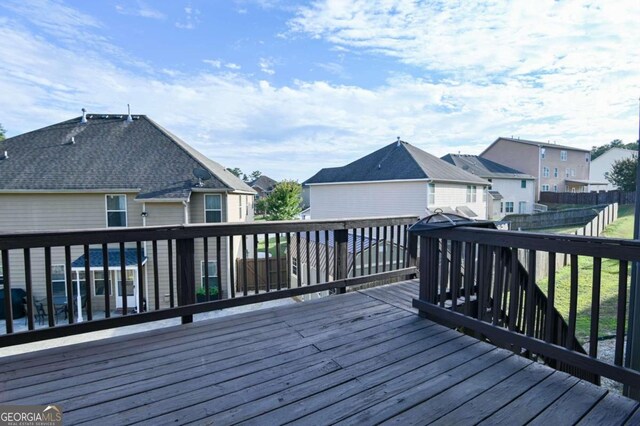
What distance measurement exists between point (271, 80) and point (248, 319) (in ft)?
36.6

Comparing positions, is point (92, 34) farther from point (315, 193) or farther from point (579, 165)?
point (579, 165)

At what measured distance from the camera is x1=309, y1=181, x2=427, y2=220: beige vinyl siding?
16.8 m

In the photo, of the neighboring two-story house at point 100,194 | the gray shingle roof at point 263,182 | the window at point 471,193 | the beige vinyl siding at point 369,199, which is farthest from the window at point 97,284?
the gray shingle roof at point 263,182

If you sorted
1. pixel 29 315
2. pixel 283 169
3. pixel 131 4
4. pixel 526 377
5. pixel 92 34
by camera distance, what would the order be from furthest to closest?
pixel 283 169
pixel 92 34
pixel 131 4
pixel 29 315
pixel 526 377

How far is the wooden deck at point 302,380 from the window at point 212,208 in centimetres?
929

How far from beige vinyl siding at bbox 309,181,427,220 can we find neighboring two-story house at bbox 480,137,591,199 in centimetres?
1938

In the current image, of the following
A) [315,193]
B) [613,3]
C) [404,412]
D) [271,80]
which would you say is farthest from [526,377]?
[315,193]

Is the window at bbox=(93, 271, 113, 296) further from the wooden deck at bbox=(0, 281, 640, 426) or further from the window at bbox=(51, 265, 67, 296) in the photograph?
the wooden deck at bbox=(0, 281, 640, 426)

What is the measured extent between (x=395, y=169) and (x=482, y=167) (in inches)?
541

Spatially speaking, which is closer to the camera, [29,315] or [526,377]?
[526,377]

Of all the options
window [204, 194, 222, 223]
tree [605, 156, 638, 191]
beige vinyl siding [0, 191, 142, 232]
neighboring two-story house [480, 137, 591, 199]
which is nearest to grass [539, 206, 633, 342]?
window [204, 194, 222, 223]

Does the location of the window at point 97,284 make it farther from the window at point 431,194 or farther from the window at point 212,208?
the window at point 431,194

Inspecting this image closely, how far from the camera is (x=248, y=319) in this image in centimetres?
302

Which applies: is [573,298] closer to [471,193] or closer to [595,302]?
[595,302]
